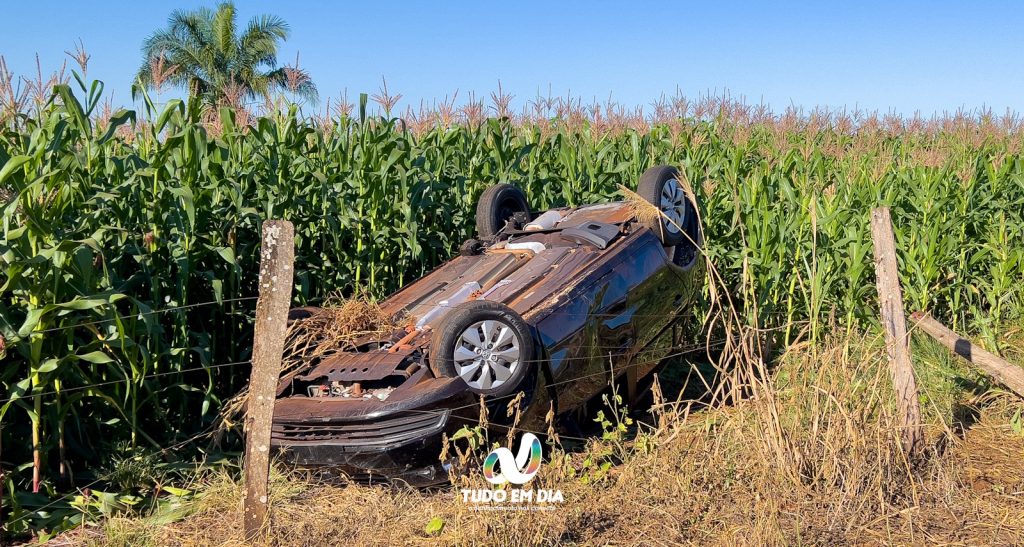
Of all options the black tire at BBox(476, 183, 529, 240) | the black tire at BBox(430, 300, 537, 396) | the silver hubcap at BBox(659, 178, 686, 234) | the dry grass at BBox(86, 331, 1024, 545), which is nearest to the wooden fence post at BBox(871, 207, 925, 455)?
the dry grass at BBox(86, 331, 1024, 545)

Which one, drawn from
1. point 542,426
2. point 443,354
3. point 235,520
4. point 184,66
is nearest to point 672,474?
point 542,426

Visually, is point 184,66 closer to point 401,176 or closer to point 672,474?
point 401,176

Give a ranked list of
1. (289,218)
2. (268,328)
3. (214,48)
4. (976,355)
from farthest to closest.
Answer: (214,48), (289,218), (976,355), (268,328)

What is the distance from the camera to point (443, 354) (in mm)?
5371

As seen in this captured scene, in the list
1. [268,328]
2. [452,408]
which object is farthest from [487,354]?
[268,328]

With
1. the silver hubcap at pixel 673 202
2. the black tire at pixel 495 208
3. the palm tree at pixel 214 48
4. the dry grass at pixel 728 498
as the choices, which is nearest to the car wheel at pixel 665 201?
the silver hubcap at pixel 673 202

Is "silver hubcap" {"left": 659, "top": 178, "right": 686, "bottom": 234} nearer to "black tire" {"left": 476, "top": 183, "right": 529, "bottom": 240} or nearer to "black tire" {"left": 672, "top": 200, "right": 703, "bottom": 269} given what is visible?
"black tire" {"left": 672, "top": 200, "right": 703, "bottom": 269}

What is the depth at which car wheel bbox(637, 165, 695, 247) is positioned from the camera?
731cm

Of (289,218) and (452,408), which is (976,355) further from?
(289,218)

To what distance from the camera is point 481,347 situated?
552 centimetres

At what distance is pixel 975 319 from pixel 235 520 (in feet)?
25.8

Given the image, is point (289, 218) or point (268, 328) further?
point (289, 218)

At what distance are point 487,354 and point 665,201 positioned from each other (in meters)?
2.85

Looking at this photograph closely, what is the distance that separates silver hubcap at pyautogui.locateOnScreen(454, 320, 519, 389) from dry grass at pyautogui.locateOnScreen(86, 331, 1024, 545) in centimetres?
67
